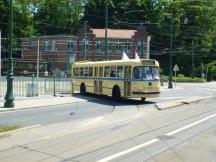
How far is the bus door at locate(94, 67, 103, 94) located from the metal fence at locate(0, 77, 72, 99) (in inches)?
109

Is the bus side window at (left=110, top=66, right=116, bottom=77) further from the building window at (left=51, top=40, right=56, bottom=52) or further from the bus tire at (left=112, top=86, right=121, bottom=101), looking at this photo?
the building window at (left=51, top=40, right=56, bottom=52)

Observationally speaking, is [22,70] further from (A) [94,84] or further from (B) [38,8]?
(B) [38,8]

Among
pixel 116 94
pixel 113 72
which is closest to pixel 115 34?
pixel 113 72

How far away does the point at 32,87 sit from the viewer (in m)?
30.3

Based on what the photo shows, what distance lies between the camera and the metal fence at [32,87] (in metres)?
30.4

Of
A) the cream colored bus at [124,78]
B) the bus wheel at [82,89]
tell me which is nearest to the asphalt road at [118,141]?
the cream colored bus at [124,78]

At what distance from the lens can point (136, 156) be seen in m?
11.1

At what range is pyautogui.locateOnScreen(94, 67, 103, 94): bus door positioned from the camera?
30938 mm

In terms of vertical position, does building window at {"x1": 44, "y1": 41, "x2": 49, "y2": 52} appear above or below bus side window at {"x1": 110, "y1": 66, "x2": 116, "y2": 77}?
above

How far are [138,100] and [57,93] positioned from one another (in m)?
7.14

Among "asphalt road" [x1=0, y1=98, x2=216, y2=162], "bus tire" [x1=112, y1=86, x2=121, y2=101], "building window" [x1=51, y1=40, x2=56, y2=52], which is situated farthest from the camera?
"building window" [x1=51, y1=40, x2=56, y2=52]

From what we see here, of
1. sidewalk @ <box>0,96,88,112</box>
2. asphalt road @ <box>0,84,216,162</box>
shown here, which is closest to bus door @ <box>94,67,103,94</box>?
sidewalk @ <box>0,96,88,112</box>

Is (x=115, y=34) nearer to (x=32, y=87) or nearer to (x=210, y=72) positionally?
(x=210, y=72)

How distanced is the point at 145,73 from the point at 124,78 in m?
1.41
